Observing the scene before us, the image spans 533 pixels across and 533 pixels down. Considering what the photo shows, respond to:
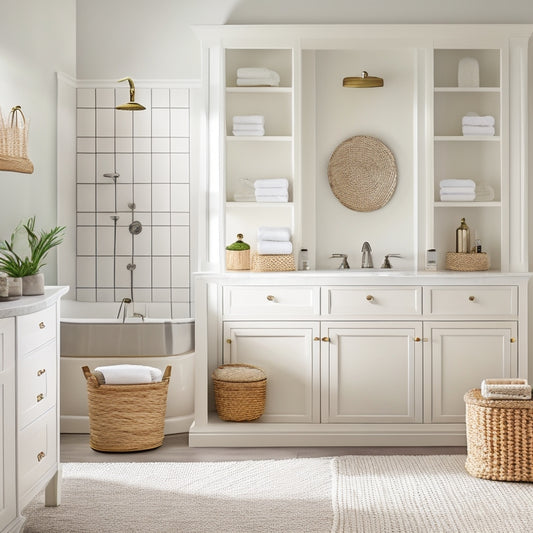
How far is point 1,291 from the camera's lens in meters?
2.90

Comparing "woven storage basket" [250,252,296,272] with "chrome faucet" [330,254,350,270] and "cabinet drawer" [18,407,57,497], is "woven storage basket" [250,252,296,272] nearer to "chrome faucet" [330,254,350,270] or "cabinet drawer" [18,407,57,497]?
"chrome faucet" [330,254,350,270]

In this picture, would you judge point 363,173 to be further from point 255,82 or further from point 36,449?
point 36,449

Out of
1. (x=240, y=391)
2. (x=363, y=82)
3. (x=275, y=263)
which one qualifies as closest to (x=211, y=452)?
(x=240, y=391)

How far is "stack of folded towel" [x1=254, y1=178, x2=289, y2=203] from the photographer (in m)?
4.50

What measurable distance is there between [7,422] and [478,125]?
10.0 feet

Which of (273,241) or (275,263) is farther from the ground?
(273,241)

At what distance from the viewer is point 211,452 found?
419 cm

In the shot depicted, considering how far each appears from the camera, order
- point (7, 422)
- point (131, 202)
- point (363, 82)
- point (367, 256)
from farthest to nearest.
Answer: point (131, 202)
point (367, 256)
point (363, 82)
point (7, 422)

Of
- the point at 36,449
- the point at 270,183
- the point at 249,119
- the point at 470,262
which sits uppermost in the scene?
the point at 249,119

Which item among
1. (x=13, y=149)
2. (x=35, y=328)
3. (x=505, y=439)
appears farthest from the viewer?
(x=505, y=439)

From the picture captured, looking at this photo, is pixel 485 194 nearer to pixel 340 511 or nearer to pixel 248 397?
pixel 248 397

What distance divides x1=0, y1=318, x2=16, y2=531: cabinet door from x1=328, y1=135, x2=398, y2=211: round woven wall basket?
2.51 m

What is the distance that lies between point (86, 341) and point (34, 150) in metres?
1.20

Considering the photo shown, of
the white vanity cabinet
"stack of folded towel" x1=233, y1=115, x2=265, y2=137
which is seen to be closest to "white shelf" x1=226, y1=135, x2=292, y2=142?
"stack of folded towel" x1=233, y1=115, x2=265, y2=137
